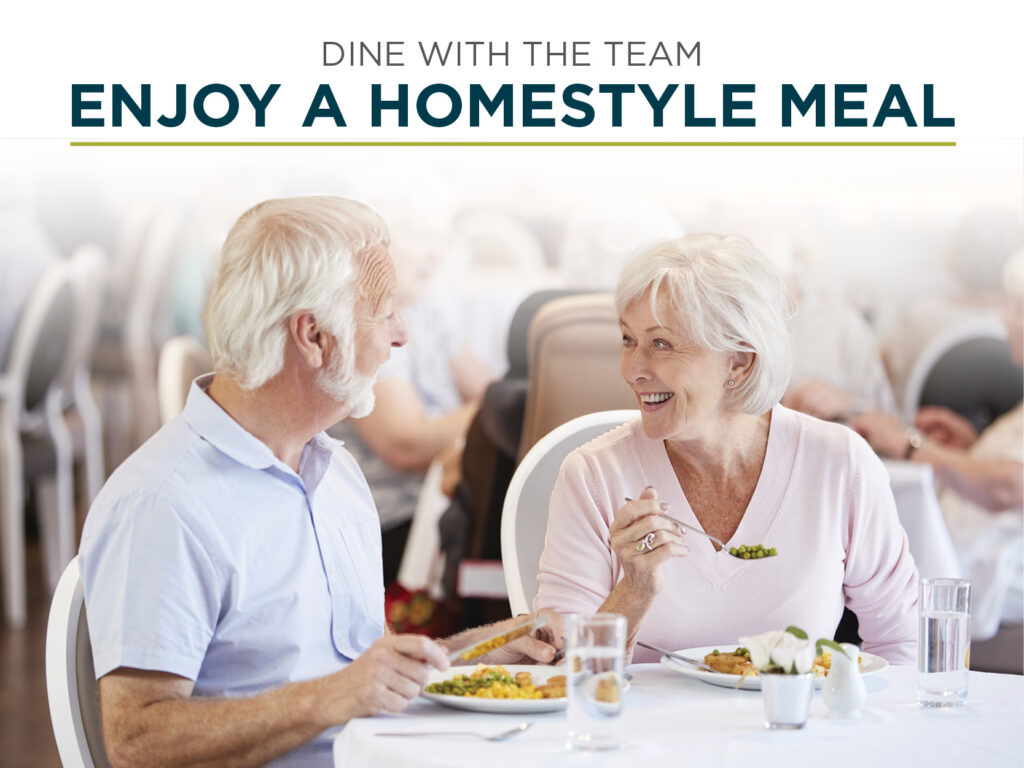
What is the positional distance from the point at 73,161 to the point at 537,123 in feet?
13.5

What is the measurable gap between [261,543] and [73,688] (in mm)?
259

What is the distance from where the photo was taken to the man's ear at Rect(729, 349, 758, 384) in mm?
1863

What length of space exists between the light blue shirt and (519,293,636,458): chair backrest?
57.5 inches

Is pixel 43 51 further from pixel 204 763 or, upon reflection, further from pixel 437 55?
pixel 204 763

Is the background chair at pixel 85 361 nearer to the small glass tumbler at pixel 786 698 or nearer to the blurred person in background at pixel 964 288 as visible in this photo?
the blurred person in background at pixel 964 288

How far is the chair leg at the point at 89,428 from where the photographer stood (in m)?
4.88

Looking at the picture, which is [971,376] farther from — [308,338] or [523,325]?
[308,338]

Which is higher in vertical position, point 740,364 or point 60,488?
point 740,364

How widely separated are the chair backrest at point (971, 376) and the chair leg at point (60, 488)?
2.90 metres

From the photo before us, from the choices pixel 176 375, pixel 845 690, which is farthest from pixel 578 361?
pixel 845 690

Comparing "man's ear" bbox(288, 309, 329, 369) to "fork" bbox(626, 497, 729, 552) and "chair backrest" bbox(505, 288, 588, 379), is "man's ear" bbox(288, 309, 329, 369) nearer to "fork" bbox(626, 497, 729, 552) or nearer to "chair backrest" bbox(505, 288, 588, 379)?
"fork" bbox(626, 497, 729, 552)

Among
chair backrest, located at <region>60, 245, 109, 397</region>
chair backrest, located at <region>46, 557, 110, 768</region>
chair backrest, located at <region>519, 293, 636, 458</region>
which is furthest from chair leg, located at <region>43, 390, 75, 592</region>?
chair backrest, located at <region>46, 557, 110, 768</region>

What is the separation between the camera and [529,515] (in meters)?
1.98

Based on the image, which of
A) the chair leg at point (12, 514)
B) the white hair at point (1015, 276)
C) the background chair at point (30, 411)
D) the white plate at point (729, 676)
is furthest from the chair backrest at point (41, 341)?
the white plate at point (729, 676)
